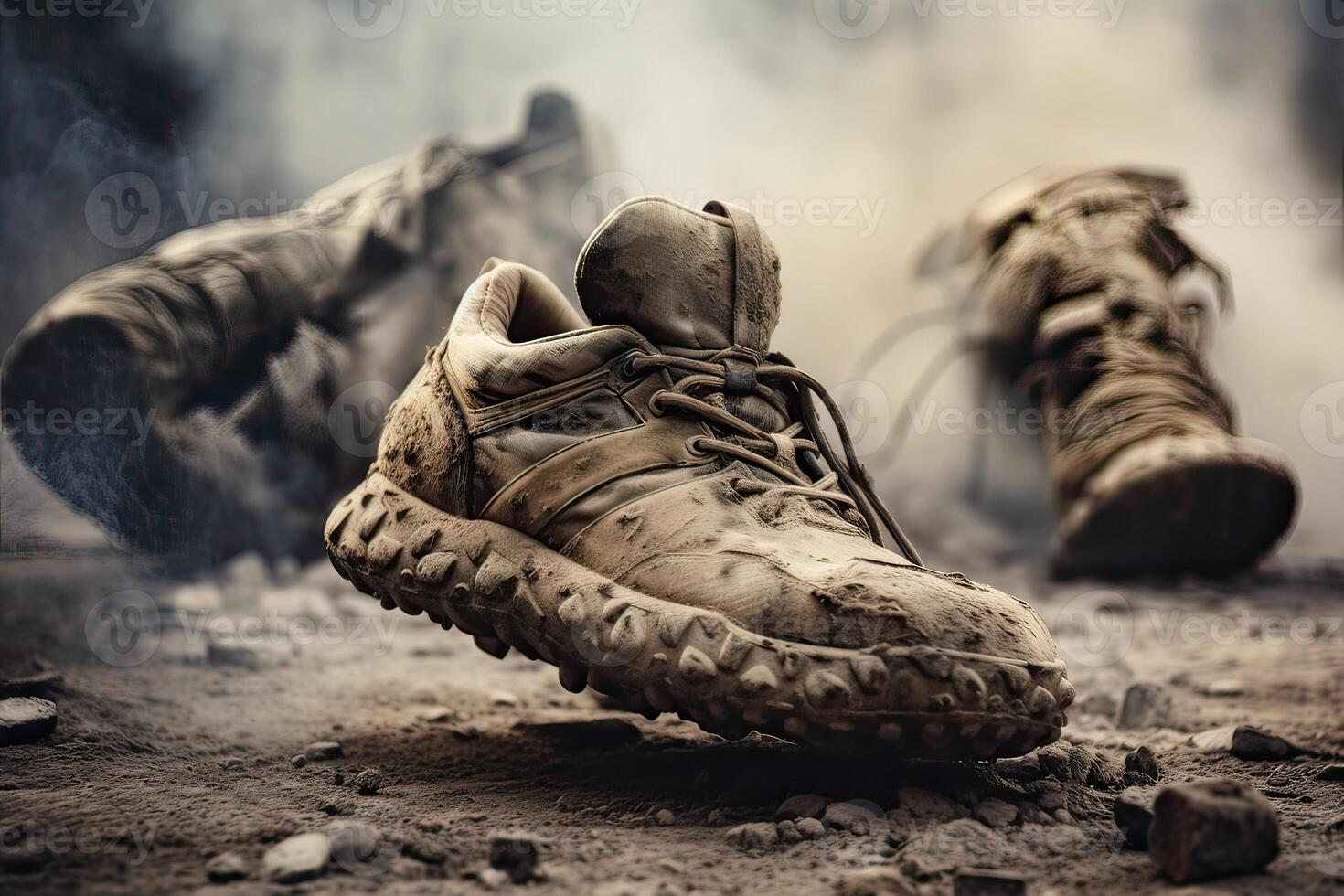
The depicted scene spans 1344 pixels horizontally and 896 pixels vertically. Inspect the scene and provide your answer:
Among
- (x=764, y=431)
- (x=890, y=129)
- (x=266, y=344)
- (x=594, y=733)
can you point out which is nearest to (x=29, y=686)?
(x=594, y=733)

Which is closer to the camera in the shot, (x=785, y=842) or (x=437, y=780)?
(x=785, y=842)

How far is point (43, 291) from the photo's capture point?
80.5 inches

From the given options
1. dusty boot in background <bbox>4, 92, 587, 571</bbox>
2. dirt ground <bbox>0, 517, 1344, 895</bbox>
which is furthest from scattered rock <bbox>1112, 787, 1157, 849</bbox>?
dusty boot in background <bbox>4, 92, 587, 571</bbox>

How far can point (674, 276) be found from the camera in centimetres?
111

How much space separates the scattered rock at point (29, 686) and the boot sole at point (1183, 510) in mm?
2045

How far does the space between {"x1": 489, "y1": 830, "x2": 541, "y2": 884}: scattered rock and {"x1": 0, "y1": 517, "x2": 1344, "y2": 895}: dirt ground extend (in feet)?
0.03

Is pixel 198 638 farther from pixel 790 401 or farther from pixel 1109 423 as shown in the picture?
pixel 1109 423

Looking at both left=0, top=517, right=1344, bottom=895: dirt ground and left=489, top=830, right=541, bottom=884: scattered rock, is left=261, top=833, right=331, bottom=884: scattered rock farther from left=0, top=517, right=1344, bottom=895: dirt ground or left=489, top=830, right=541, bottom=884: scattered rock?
left=489, top=830, right=541, bottom=884: scattered rock

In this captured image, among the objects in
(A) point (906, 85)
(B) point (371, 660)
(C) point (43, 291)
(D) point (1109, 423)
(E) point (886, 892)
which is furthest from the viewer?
(A) point (906, 85)

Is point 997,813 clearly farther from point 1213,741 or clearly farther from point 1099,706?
point 1099,706

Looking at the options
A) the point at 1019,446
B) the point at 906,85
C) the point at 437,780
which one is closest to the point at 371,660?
the point at 437,780

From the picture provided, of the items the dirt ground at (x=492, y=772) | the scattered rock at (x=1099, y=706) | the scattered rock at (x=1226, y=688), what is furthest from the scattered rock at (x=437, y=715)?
the scattered rock at (x=1226, y=688)

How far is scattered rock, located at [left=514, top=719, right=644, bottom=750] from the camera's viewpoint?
114 centimetres

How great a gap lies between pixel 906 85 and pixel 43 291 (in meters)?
2.44
